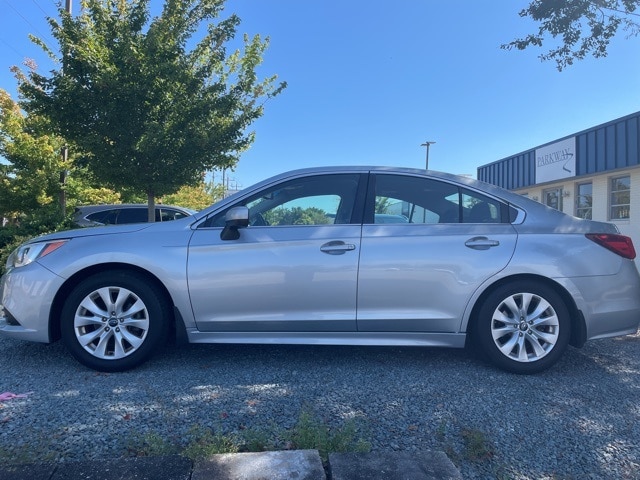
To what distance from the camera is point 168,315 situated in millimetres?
3695

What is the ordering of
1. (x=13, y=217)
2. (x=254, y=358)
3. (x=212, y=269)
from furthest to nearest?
1. (x=13, y=217)
2. (x=254, y=358)
3. (x=212, y=269)

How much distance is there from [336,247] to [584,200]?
13.4 m

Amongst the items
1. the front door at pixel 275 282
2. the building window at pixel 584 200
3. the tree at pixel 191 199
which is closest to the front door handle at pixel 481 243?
the front door at pixel 275 282

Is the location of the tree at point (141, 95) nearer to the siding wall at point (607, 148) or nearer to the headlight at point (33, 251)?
the headlight at point (33, 251)

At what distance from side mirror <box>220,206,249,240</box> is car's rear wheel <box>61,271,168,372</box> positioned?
737mm

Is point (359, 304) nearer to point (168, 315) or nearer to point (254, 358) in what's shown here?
point (254, 358)

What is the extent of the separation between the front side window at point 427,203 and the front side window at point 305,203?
0.26 m

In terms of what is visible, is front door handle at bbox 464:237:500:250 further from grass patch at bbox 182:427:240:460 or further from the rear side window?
the rear side window

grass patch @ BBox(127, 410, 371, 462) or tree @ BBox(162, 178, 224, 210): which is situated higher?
tree @ BBox(162, 178, 224, 210)

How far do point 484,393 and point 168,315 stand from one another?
2459mm

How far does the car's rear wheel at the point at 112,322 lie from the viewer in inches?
141

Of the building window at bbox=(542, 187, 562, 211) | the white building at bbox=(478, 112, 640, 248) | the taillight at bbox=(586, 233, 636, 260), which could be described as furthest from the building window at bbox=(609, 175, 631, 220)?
the taillight at bbox=(586, 233, 636, 260)

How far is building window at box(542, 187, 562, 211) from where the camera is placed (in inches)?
617

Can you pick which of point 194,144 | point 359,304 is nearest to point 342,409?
point 359,304
